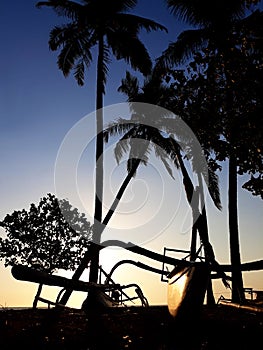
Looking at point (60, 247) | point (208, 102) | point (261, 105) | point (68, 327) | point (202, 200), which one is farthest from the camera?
point (60, 247)

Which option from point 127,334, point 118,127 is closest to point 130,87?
point 118,127

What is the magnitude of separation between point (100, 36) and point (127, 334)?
A: 19793 millimetres

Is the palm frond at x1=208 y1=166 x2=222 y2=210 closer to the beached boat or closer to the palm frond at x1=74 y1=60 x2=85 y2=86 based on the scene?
the palm frond at x1=74 y1=60 x2=85 y2=86

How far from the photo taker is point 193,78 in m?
11.7

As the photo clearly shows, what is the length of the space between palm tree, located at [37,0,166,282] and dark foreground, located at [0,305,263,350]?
53.7 feet

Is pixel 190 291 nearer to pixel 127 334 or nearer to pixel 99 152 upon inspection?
pixel 127 334

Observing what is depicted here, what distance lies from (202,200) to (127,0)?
11.5 metres

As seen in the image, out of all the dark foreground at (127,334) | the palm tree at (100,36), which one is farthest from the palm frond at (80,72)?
the dark foreground at (127,334)

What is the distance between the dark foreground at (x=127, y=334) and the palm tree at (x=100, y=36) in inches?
644

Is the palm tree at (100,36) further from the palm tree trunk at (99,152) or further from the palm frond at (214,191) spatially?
the palm frond at (214,191)

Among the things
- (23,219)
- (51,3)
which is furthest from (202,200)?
(51,3)

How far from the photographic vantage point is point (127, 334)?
4.40 metres

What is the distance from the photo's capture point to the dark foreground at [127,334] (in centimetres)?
377

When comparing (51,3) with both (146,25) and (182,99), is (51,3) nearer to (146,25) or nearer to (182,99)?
(146,25)
